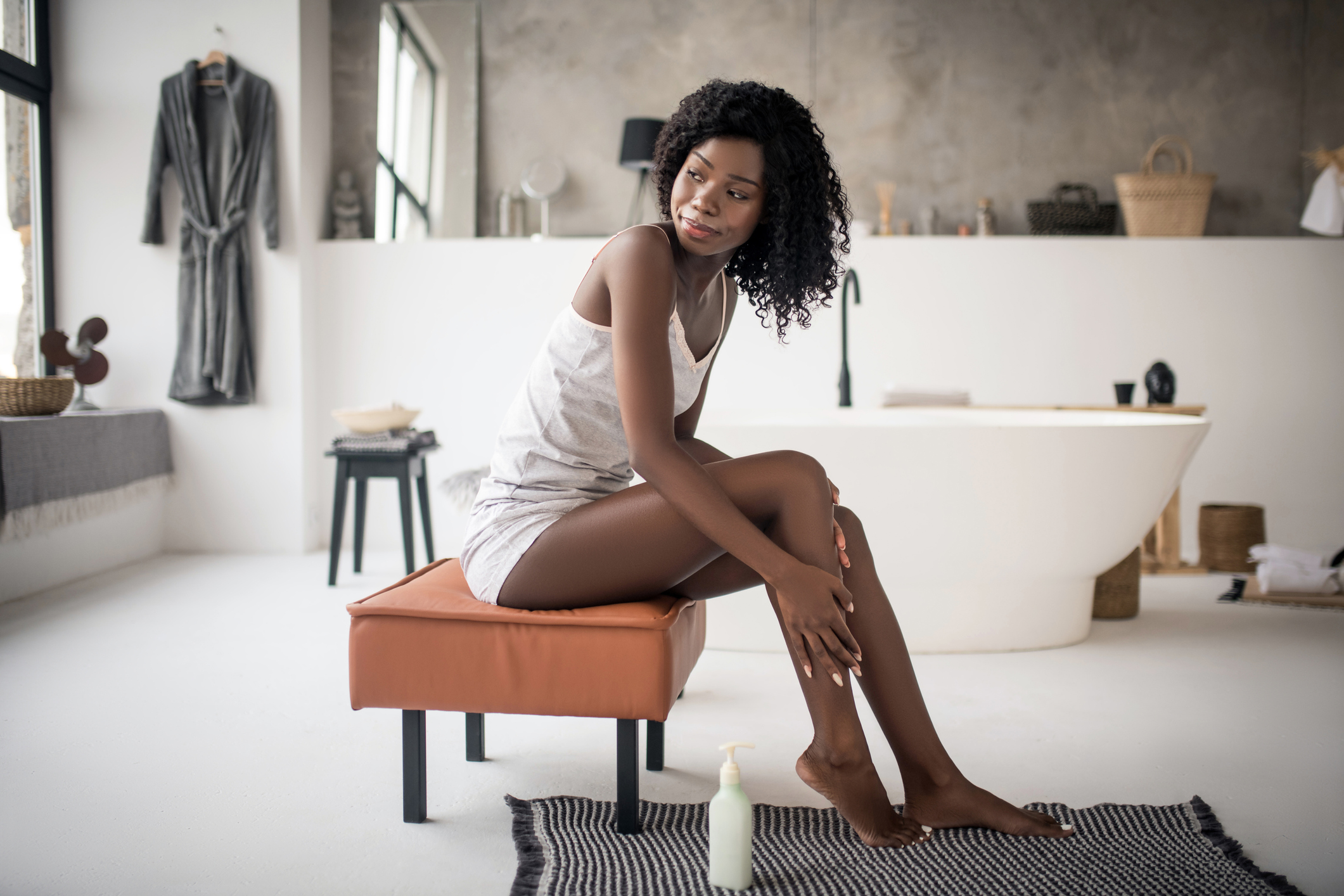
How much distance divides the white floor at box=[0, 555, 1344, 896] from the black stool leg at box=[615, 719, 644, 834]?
0.17m

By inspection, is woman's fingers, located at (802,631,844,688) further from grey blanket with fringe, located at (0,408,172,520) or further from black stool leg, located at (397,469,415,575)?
grey blanket with fringe, located at (0,408,172,520)

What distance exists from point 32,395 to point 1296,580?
13.8 ft

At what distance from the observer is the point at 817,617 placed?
128cm

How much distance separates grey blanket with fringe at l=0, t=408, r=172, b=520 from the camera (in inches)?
119

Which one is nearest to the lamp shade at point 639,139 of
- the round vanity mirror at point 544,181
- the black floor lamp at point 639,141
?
the black floor lamp at point 639,141

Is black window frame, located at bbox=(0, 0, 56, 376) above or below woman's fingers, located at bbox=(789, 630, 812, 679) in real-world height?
above

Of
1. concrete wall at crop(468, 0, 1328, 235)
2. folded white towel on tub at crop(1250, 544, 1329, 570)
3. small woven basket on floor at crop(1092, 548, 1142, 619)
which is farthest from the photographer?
concrete wall at crop(468, 0, 1328, 235)

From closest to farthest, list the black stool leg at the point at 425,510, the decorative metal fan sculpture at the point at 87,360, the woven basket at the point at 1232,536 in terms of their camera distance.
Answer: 1. the black stool leg at the point at 425,510
2. the decorative metal fan sculpture at the point at 87,360
3. the woven basket at the point at 1232,536

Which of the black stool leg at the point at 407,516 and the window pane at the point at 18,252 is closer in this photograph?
the black stool leg at the point at 407,516

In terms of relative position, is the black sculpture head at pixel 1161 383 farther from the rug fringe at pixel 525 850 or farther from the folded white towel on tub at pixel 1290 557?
the rug fringe at pixel 525 850

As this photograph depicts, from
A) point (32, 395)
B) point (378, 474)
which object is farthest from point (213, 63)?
point (378, 474)

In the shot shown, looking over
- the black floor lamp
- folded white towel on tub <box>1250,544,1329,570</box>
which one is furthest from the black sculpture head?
the black floor lamp

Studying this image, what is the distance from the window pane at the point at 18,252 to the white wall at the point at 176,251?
113 millimetres

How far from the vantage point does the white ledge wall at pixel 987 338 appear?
4102 millimetres
